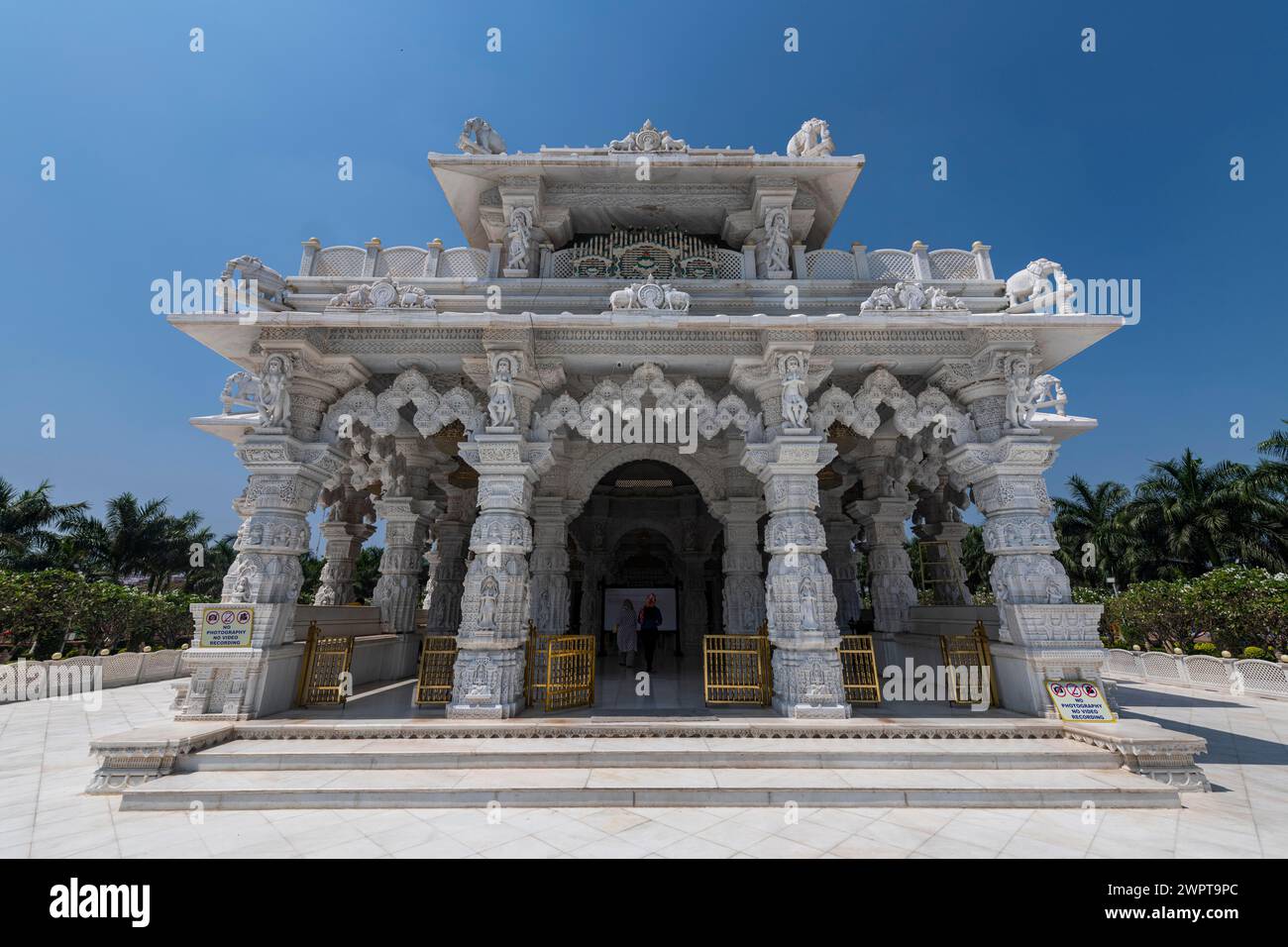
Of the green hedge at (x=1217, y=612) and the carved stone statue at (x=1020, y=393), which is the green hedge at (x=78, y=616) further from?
the green hedge at (x=1217, y=612)

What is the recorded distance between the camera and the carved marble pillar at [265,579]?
620cm

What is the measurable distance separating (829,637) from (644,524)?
946 cm

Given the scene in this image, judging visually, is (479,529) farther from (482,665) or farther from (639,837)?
(639,837)

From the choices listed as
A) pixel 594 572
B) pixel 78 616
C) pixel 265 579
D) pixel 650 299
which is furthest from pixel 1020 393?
pixel 78 616

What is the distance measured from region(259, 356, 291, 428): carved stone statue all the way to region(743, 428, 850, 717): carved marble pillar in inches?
231

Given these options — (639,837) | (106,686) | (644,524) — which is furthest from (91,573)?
(639,837)

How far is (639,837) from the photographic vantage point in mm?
3945

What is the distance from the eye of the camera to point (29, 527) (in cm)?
2245

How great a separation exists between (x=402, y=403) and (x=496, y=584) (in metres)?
2.72

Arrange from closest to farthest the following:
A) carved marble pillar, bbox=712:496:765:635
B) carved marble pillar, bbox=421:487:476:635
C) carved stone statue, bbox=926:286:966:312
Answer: carved stone statue, bbox=926:286:966:312, carved marble pillar, bbox=712:496:765:635, carved marble pillar, bbox=421:487:476:635

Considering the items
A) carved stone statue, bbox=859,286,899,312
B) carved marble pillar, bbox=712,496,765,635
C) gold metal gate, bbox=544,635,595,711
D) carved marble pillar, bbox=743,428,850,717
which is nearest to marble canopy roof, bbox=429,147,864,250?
carved stone statue, bbox=859,286,899,312

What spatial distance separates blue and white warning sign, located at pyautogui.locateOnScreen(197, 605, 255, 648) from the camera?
6.29 m

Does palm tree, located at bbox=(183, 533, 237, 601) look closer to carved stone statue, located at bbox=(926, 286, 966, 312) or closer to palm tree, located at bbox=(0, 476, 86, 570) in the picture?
palm tree, located at bbox=(0, 476, 86, 570)

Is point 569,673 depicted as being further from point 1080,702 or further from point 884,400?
point 1080,702
